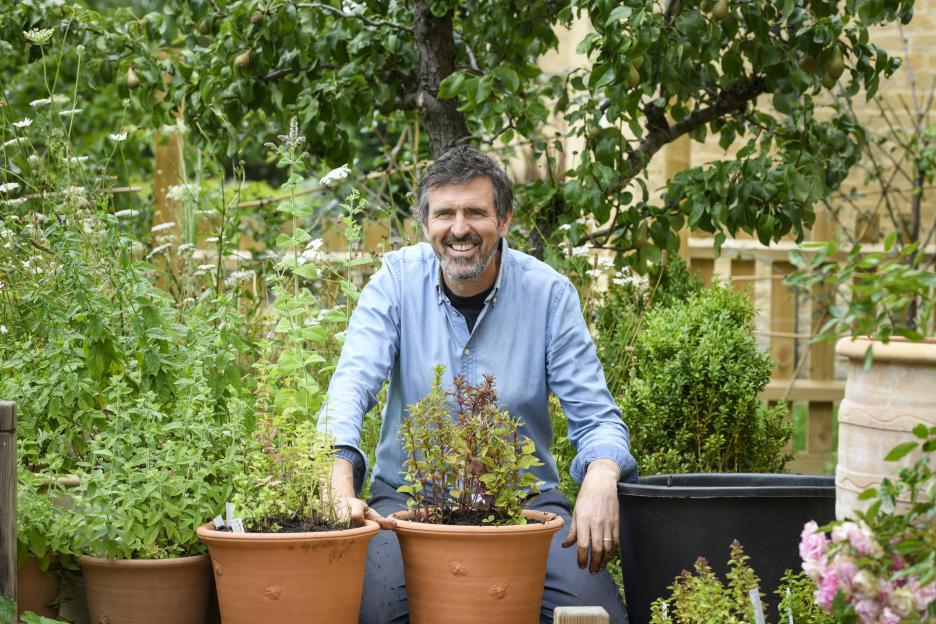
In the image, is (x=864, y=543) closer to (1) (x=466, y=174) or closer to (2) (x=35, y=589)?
(1) (x=466, y=174)

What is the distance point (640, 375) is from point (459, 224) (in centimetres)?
125

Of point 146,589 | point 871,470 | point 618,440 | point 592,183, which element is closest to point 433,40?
point 592,183

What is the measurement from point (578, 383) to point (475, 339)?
0.92 feet

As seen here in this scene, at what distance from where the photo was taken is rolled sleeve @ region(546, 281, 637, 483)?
2631 mm

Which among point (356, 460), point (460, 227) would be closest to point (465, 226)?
point (460, 227)

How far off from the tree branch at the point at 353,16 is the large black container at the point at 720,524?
7.59 feet

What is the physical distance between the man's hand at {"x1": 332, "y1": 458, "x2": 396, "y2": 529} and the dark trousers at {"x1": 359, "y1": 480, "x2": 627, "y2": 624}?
0.23 m

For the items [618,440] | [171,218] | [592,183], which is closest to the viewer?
[618,440]

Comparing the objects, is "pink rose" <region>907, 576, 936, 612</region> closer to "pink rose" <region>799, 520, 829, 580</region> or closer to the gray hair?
"pink rose" <region>799, 520, 829, 580</region>

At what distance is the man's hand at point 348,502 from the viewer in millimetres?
2250

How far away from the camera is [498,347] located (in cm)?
279

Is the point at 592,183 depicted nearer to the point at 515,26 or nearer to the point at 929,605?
the point at 515,26

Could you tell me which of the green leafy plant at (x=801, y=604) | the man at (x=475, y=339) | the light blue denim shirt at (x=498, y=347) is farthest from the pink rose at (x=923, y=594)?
the light blue denim shirt at (x=498, y=347)

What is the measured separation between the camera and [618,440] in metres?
2.60
